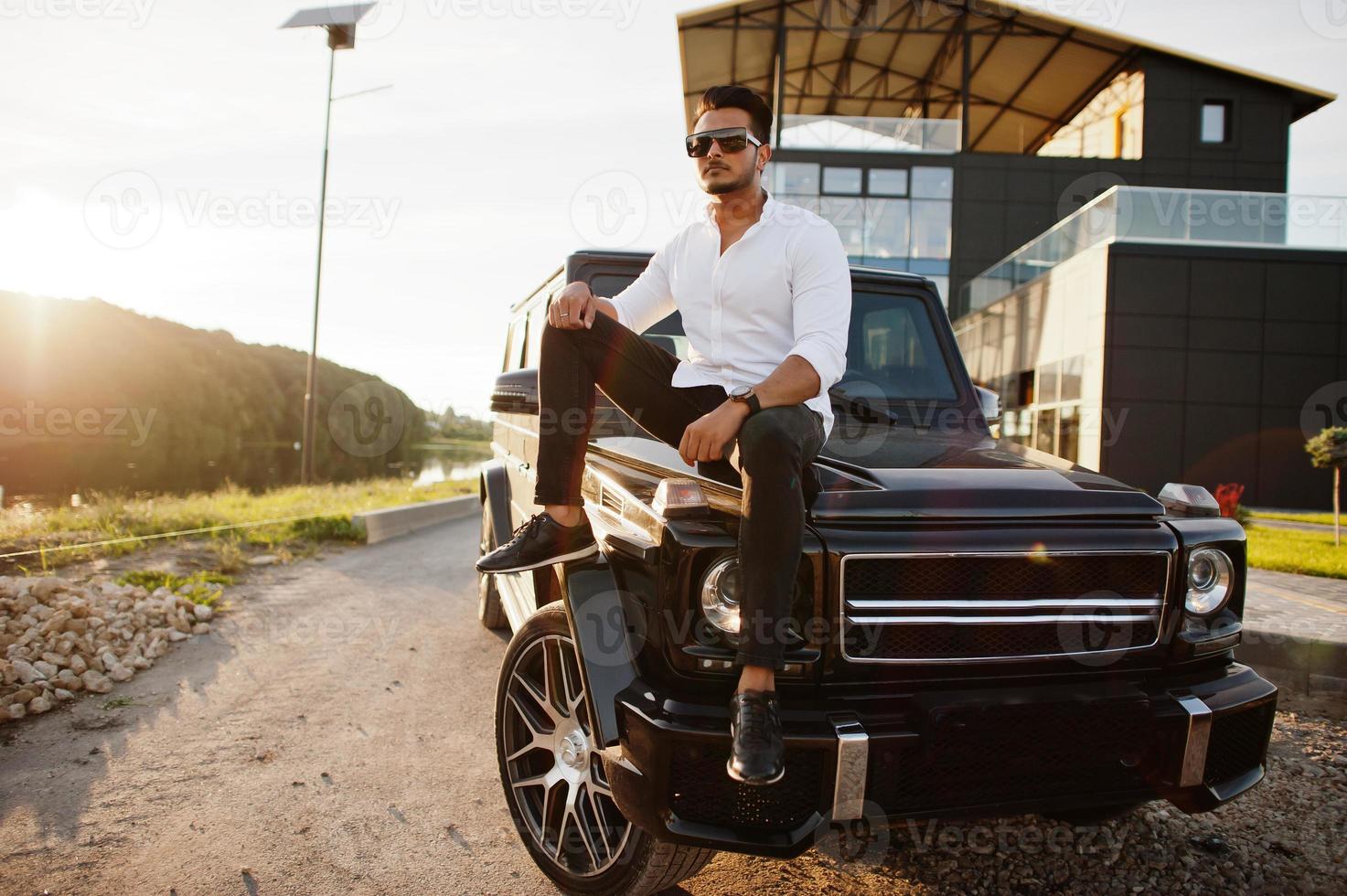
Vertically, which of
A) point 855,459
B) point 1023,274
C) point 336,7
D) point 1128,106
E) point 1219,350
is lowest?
point 855,459

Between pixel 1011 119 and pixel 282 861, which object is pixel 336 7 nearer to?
pixel 282 861

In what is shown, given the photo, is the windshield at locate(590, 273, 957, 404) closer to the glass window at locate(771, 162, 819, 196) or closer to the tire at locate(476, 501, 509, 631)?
the tire at locate(476, 501, 509, 631)

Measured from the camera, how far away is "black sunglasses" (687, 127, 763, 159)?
255 centimetres

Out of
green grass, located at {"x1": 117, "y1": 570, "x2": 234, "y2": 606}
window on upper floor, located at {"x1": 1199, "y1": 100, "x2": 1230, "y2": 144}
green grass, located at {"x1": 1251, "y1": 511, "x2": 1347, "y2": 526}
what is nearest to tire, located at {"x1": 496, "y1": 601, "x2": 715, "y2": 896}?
green grass, located at {"x1": 117, "y1": 570, "x2": 234, "y2": 606}

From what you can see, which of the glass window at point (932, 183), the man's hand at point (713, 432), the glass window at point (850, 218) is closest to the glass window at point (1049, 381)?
the glass window at point (850, 218)

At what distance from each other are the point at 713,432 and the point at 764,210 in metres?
0.92

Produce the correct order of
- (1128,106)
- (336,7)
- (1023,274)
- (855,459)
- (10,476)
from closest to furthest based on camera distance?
1. (855,459)
2. (336,7)
3. (1023,274)
4. (10,476)
5. (1128,106)

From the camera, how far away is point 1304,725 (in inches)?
153

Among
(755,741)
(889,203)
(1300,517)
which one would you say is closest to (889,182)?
(889,203)

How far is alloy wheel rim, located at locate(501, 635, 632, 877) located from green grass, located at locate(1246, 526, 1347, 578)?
765 centimetres

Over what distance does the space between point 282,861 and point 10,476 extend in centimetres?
2672

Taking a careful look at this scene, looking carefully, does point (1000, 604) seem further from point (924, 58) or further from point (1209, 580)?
point (924, 58)

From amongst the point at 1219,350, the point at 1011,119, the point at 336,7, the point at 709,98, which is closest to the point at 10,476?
the point at 336,7

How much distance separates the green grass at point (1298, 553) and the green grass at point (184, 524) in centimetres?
948
